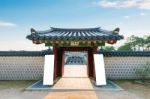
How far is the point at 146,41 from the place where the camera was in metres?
50.2

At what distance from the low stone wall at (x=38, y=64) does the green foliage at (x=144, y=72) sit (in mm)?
192

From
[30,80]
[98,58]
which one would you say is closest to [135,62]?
[98,58]

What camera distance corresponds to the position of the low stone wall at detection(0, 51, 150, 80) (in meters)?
14.8

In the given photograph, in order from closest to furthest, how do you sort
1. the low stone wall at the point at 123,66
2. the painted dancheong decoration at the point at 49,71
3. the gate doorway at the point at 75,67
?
the painted dancheong decoration at the point at 49,71
the low stone wall at the point at 123,66
the gate doorway at the point at 75,67

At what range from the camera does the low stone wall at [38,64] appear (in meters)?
14.8

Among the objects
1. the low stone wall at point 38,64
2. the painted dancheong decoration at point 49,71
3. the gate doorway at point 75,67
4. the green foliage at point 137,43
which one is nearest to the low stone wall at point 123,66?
the low stone wall at point 38,64

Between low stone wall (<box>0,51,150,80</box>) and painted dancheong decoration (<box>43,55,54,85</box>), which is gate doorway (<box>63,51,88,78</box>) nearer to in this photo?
low stone wall (<box>0,51,150,80</box>)

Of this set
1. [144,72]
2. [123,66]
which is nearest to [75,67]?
[123,66]

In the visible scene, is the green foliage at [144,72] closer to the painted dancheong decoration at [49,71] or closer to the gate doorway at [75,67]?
the gate doorway at [75,67]

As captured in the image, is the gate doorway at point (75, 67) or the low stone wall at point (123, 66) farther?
the gate doorway at point (75, 67)

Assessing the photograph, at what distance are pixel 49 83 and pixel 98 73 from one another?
2.72 meters

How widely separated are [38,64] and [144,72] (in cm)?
723

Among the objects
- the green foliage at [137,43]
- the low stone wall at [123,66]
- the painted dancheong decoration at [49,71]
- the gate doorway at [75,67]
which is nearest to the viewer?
the painted dancheong decoration at [49,71]

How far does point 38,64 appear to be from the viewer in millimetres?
14945
